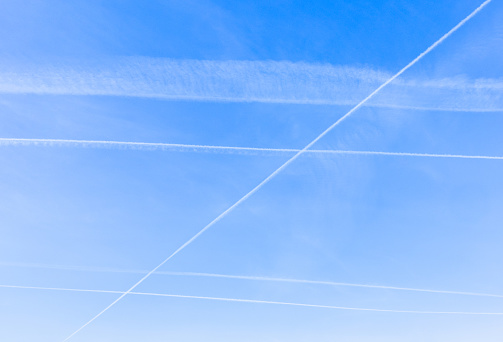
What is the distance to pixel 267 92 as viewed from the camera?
6.35 m

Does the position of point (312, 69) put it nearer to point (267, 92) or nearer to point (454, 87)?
point (267, 92)

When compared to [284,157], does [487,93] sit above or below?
above

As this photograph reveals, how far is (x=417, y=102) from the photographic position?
6387 millimetres

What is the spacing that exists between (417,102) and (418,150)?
592mm

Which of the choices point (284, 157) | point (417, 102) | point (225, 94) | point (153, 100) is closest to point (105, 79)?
point (153, 100)

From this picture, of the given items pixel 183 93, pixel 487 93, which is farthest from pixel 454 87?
pixel 183 93

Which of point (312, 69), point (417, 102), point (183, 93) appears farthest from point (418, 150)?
point (183, 93)

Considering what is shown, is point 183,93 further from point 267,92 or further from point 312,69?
point 312,69

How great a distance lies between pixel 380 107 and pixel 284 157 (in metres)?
1.32

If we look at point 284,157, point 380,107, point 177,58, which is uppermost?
point 177,58

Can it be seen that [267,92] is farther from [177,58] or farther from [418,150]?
[418,150]

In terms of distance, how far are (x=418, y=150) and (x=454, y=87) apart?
863 millimetres

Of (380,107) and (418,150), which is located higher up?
(380,107)

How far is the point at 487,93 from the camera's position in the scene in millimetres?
6293
